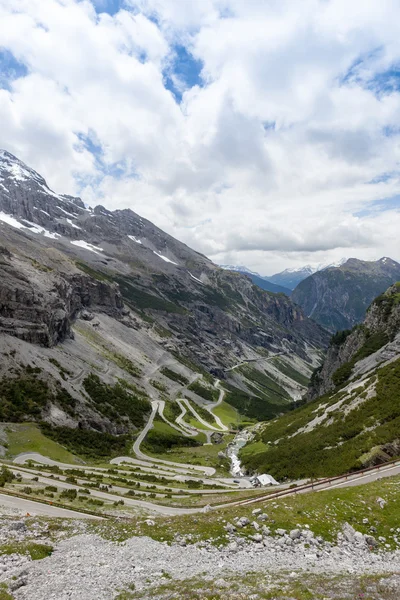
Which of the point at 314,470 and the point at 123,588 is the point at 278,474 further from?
the point at 123,588

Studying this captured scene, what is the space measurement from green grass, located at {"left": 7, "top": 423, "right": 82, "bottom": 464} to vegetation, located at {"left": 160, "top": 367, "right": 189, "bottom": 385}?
385 ft

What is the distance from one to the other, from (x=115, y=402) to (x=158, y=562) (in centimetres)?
10290

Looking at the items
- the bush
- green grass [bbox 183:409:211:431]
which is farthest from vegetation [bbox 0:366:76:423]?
green grass [bbox 183:409:211:431]

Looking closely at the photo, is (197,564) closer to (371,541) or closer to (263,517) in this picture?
(263,517)

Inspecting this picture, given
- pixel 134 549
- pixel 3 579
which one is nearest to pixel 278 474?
pixel 134 549

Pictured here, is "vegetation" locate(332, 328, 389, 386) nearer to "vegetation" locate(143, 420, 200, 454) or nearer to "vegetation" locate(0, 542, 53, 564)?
"vegetation" locate(143, 420, 200, 454)

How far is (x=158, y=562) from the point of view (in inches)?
742

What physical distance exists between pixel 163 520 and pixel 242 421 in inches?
5773

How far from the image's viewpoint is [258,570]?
1769 centimetres

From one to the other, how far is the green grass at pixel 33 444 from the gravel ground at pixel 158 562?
44486 mm

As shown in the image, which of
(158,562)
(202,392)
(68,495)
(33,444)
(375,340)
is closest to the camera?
(158,562)

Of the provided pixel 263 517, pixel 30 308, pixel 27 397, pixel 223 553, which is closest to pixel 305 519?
pixel 263 517

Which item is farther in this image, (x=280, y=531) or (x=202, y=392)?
(x=202, y=392)

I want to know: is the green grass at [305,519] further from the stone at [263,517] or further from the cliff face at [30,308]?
the cliff face at [30,308]
